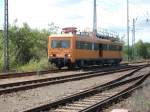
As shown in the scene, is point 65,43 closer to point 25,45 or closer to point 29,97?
point 25,45

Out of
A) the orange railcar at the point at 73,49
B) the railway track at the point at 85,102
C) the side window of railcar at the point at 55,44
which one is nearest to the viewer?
the railway track at the point at 85,102

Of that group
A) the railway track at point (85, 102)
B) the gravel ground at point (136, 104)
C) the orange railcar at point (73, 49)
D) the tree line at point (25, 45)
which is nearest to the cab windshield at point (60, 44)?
the orange railcar at point (73, 49)

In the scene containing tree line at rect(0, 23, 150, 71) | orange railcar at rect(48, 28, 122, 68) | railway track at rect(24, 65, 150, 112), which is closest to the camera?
railway track at rect(24, 65, 150, 112)

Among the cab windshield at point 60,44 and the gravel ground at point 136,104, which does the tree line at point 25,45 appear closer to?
the cab windshield at point 60,44

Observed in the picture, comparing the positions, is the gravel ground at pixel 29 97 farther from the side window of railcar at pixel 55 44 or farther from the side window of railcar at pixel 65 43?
the side window of railcar at pixel 55 44

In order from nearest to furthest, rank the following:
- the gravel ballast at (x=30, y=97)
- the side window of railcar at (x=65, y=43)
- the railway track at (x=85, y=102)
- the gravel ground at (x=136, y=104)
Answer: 1. the railway track at (x=85, y=102)
2. the gravel ground at (x=136, y=104)
3. the gravel ballast at (x=30, y=97)
4. the side window of railcar at (x=65, y=43)

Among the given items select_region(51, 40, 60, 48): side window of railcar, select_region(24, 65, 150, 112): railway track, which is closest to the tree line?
select_region(51, 40, 60, 48): side window of railcar

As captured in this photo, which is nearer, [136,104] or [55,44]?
[136,104]

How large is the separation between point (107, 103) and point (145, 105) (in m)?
1.31

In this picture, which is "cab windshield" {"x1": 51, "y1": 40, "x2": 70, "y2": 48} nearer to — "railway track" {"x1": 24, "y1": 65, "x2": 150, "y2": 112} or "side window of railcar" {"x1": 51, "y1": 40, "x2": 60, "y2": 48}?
"side window of railcar" {"x1": 51, "y1": 40, "x2": 60, "y2": 48}

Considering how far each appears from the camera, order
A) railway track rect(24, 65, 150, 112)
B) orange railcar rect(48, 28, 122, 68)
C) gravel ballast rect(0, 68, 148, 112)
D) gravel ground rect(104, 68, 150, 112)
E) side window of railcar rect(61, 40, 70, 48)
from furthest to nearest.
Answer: side window of railcar rect(61, 40, 70, 48) < orange railcar rect(48, 28, 122, 68) < gravel ballast rect(0, 68, 148, 112) < gravel ground rect(104, 68, 150, 112) < railway track rect(24, 65, 150, 112)

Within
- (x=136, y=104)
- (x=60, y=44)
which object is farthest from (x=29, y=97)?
(x=60, y=44)

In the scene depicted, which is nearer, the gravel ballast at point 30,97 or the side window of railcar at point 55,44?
the gravel ballast at point 30,97

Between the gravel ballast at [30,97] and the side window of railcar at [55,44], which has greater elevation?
the side window of railcar at [55,44]
